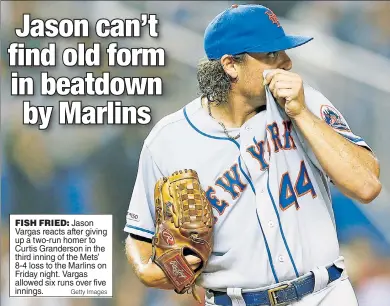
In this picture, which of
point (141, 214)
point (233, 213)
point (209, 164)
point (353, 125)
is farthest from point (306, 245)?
point (353, 125)

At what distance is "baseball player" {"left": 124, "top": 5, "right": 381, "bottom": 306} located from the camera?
202 centimetres

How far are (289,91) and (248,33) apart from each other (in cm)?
25

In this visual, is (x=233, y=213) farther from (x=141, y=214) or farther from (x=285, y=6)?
(x=285, y=6)

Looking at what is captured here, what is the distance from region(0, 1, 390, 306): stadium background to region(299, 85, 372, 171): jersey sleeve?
1.29 metres

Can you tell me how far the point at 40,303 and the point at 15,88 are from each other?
3.25ft

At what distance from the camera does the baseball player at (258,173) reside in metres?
2.02

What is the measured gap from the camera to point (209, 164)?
218 centimetres

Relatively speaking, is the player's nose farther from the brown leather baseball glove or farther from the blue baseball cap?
the brown leather baseball glove

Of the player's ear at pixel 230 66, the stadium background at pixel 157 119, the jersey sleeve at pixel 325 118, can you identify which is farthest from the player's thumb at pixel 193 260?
the stadium background at pixel 157 119

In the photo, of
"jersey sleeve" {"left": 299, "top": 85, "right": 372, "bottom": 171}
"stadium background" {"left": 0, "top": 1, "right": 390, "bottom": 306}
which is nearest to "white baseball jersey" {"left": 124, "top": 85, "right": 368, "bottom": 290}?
"jersey sleeve" {"left": 299, "top": 85, "right": 372, "bottom": 171}

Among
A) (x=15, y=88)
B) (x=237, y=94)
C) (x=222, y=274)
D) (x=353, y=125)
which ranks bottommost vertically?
(x=222, y=274)

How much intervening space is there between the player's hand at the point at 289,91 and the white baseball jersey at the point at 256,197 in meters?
0.11

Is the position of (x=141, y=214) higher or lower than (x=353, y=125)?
lower

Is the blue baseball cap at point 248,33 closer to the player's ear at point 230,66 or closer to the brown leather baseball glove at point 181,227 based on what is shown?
the player's ear at point 230,66
